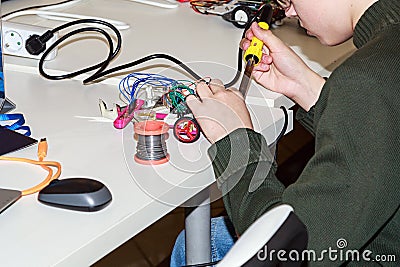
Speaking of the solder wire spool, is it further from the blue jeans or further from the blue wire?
the blue jeans

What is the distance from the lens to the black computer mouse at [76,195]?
36.0 inches

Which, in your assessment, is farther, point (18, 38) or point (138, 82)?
point (18, 38)

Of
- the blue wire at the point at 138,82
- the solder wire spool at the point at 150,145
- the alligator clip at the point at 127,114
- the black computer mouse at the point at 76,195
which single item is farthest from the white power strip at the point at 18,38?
the black computer mouse at the point at 76,195

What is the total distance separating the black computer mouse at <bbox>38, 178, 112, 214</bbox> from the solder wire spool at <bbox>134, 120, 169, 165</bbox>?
110 millimetres

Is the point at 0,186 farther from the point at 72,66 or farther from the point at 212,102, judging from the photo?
the point at 72,66

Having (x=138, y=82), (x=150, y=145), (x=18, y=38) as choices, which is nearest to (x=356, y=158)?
(x=150, y=145)

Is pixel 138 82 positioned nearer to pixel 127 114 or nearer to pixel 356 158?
pixel 127 114

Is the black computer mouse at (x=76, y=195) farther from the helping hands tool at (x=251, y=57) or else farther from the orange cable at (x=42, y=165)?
the helping hands tool at (x=251, y=57)

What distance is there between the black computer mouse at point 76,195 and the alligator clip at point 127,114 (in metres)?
0.20

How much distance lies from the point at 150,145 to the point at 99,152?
0.07 meters

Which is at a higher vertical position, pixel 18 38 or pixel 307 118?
pixel 18 38

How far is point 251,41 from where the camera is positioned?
1224 millimetres

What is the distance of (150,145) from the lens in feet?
3.44

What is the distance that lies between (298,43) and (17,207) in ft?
2.56
